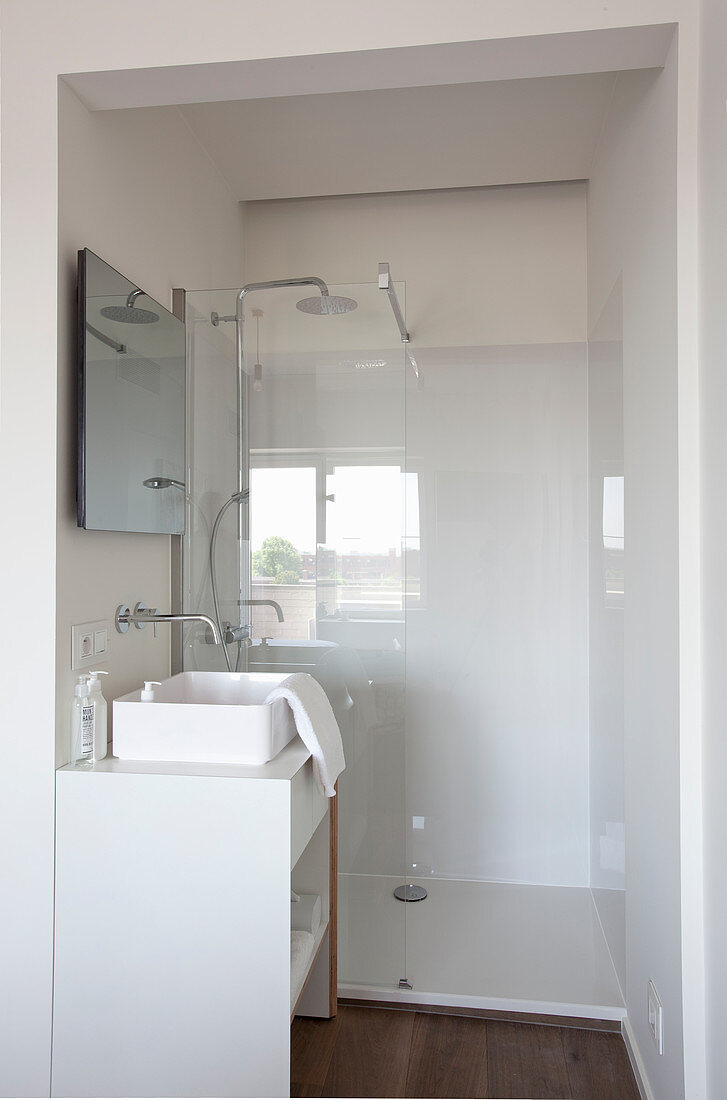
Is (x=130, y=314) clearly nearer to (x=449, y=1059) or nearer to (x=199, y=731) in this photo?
(x=199, y=731)

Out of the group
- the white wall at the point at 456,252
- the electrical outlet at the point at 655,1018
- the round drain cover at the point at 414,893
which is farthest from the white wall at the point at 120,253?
the electrical outlet at the point at 655,1018

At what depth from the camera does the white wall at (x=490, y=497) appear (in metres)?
3.01

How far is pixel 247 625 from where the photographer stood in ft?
7.71

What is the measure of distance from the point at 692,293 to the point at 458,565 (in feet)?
5.45

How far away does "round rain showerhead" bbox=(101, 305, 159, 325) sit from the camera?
1.84 m

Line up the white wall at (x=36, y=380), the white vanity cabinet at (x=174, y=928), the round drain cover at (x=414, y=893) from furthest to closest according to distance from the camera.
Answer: the round drain cover at (x=414, y=893), the white wall at (x=36, y=380), the white vanity cabinet at (x=174, y=928)

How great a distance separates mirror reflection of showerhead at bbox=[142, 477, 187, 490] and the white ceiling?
3.69 feet

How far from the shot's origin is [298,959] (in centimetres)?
183

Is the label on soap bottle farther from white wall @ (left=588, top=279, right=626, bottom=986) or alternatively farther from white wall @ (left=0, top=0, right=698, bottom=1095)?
white wall @ (left=588, top=279, right=626, bottom=986)

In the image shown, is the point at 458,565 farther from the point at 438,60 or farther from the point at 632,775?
the point at 438,60

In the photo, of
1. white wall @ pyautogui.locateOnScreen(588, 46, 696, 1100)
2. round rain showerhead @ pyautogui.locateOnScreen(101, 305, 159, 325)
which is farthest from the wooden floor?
round rain showerhead @ pyautogui.locateOnScreen(101, 305, 159, 325)

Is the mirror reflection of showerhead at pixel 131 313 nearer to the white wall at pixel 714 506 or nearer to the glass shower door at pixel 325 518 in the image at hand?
the glass shower door at pixel 325 518

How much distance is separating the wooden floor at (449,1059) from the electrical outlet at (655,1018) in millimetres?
256

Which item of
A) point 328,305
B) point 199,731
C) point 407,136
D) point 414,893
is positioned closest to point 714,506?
point 199,731
